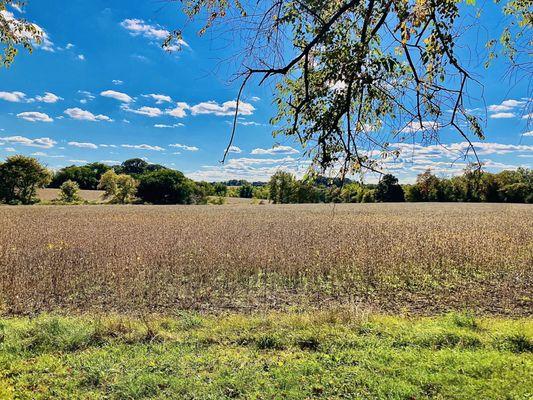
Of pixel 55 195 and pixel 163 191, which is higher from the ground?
pixel 163 191

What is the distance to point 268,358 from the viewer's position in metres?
4.90

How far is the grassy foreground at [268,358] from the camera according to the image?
4.07m

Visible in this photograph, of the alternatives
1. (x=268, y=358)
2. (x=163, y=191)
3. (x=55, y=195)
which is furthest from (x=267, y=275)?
(x=55, y=195)

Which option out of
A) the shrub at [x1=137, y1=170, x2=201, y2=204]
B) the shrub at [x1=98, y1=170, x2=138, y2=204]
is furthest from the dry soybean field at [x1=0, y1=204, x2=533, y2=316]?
the shrub at [x1=137, y1=170, x2=201, y2=204]

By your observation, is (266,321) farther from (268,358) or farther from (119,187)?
(119,187)

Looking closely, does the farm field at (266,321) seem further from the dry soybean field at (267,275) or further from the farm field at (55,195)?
the farm field at (55,195)

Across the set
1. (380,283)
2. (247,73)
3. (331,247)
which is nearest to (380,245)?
(331,247)

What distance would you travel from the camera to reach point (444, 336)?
5.54 metres

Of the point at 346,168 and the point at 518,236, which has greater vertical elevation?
the point at 346,168

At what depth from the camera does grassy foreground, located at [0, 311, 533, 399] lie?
13.4 feet

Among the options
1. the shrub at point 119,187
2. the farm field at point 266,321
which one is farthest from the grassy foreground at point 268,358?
the shrub at point 119,187

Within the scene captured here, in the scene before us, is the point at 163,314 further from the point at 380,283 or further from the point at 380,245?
the point at 380,245

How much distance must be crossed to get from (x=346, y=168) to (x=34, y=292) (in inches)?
333

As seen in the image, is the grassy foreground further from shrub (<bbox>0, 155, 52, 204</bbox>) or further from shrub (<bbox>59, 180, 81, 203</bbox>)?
shrub (<bbox>59, 180, 81, 203</bbox>)
